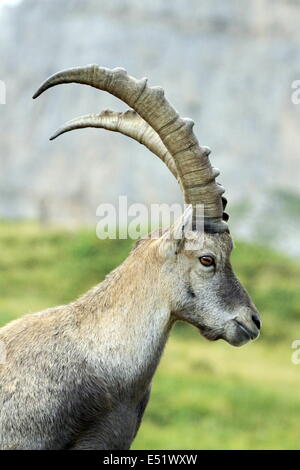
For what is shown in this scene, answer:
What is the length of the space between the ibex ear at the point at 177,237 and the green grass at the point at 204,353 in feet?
45.6

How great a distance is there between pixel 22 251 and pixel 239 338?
97.1 feet

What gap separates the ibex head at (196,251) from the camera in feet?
24.5

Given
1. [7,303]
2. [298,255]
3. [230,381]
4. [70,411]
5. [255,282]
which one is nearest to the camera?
[70,411]

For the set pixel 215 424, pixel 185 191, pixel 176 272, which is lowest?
pixel 215 424

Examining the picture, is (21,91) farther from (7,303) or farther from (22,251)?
(7,303)

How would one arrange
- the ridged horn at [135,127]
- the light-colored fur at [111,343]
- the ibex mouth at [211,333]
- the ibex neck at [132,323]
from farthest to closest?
the ridged horn at [135,127] → the ibex mouth at [211,333] → the ibex neck at [132,323] → the light-colored fur at [111,343]

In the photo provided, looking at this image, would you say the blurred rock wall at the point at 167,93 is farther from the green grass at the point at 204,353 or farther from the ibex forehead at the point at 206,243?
the ibex forehead at the point at 206,243

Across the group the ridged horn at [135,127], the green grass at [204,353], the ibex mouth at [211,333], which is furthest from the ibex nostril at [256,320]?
the green grass at [204,353]

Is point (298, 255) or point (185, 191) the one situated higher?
point (185, 191)

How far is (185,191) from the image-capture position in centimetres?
761

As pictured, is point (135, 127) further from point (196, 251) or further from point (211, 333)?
point (211, 333)

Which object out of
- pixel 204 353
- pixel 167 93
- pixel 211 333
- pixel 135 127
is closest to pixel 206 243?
pixel 211 333

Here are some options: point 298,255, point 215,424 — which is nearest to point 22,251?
point 215,424

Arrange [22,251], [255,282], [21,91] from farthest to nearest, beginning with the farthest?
[21,91] < [22,251] < [255,282]
